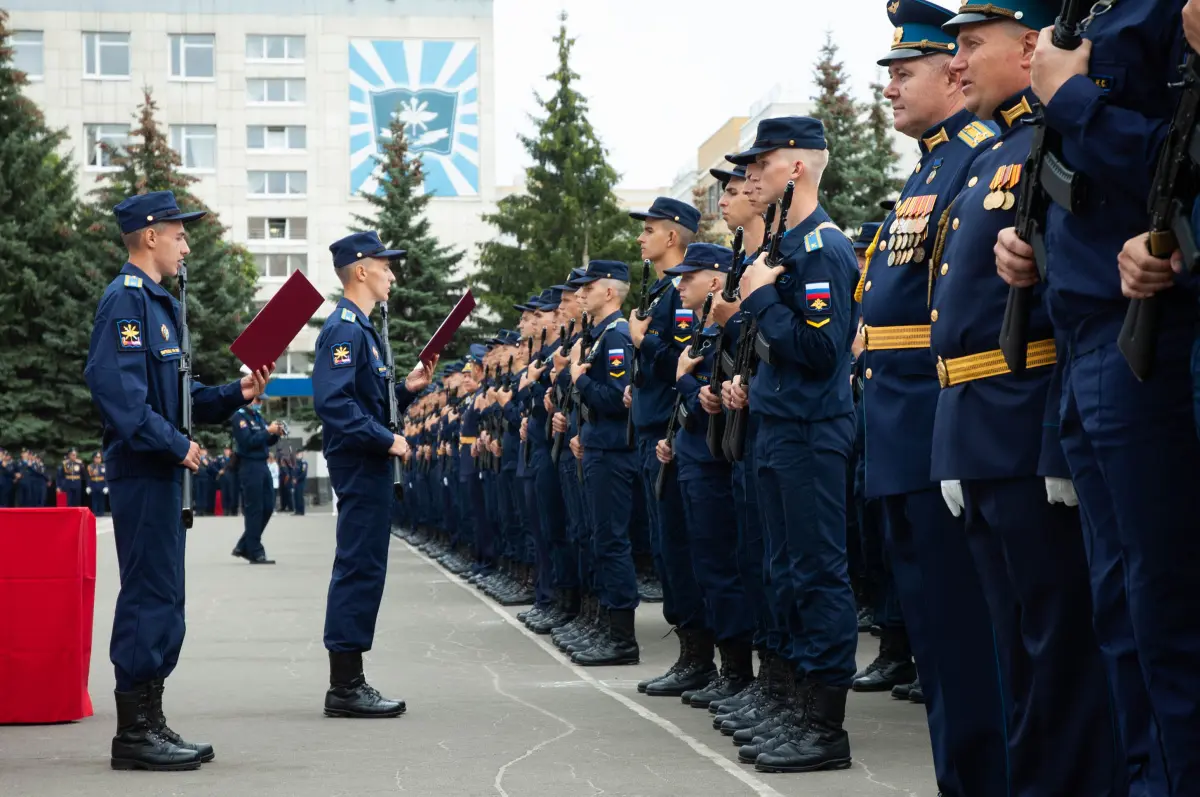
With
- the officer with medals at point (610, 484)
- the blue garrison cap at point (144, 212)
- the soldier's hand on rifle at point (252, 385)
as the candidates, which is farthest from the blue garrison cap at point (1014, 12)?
the officer with medals at point (610, 484)

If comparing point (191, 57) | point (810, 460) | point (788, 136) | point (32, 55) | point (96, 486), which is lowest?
point (96, 486)

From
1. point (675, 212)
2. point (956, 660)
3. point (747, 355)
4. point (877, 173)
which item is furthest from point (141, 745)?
point (877, 173)

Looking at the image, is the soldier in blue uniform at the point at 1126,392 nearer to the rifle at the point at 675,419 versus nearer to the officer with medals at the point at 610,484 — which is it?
the rifle at the point at 675,419

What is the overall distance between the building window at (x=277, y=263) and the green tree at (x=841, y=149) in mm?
41192

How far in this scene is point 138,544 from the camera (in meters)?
7.30

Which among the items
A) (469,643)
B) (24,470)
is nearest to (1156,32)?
(469,643)

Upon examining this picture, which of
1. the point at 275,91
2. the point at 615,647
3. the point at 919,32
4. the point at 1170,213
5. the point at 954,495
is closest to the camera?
the point at 1170,213

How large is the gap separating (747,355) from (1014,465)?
Answer: 319cm

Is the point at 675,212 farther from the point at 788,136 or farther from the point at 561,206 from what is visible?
the point at 561,206

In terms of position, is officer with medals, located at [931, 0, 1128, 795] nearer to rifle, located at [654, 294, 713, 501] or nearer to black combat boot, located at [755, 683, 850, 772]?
black combat boot, located at [755, 683, 850, 772]

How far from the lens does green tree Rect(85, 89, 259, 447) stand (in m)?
51.4

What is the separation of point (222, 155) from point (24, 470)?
3264 centimetres

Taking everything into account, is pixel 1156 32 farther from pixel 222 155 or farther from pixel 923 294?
pixel 222 155

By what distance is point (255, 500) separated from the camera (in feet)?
76.7
